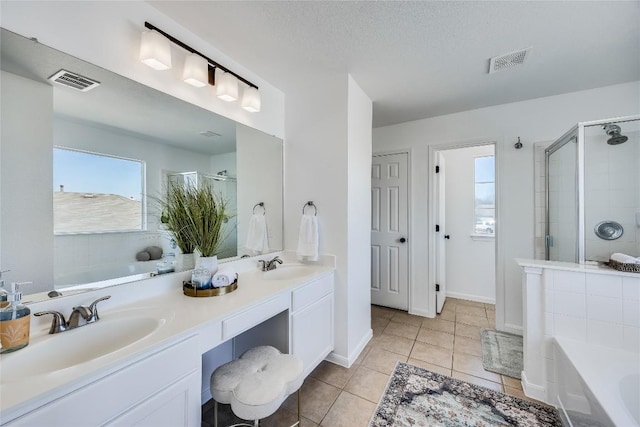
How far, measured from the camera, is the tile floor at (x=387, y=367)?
1.59 m

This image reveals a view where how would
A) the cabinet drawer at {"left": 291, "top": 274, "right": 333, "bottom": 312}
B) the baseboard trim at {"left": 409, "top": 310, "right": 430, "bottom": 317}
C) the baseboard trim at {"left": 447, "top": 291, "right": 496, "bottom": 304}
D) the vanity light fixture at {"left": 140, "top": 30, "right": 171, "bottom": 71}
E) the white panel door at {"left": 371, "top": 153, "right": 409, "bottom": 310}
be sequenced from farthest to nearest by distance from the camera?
the baseboard trim at {"left": 447, "top": 291, "right": 496, "bottom": 304} → the white panel door at {"left": 371, "top": 153, "right": 409, "bottom": 310} → the baseboard trim at {"left": 409, "top": 310, "right": 430, "bottom": 317} → the cabinet drawer at {"left": 291, "top": 274, "right": 333, "bottom": 312} → the vanity light fixture at {"left": 140, "top": 30, "right": 171, "bottom": 71}

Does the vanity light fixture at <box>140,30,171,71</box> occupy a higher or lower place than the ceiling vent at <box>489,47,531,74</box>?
lower

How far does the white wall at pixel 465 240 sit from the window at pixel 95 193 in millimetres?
3549

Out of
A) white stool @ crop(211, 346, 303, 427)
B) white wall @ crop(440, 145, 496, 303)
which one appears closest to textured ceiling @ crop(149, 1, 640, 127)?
white wall @ crop(440, 145, 496, 303)

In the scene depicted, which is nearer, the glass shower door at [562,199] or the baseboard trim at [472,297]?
the glass shower door at [562,199]

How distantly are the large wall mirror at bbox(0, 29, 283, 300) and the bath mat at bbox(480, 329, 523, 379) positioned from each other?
2.57 meters

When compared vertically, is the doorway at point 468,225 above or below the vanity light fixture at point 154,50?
below

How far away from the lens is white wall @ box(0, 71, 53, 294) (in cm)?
99

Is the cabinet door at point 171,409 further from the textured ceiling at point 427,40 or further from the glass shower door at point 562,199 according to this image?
the glass shower door at point 562,199

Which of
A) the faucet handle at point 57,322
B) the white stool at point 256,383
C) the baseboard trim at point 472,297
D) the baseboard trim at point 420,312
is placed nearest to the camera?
the faucet handle at point 57,322

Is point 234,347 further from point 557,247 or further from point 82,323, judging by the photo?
point 557,247

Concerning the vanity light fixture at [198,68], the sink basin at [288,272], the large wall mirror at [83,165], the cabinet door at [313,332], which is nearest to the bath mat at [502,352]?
the cabinet door at [313,332]

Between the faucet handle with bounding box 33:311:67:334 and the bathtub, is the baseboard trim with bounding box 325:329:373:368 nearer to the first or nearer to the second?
the bathtub

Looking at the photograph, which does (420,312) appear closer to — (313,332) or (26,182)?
(313,332)
